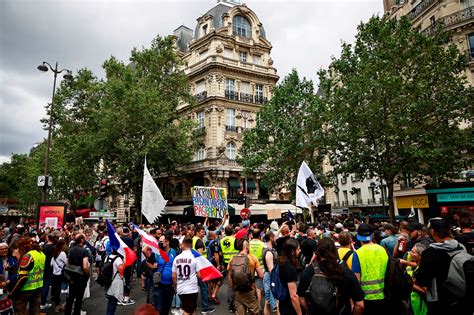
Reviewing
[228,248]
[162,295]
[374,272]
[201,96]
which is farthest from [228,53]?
[374,272]

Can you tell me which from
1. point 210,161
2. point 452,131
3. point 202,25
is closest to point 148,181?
→ point 452,131

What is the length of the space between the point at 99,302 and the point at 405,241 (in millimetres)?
8035

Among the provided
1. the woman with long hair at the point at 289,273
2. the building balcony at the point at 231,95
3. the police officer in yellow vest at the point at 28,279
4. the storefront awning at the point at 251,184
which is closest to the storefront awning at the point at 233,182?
the storefront awning at the point at 251,184

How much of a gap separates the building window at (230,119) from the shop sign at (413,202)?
16436mm

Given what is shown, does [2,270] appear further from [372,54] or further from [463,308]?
[372,54]

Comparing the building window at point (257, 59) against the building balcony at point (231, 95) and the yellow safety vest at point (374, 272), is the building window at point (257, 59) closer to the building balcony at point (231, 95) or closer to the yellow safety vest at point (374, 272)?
the building balcony at point (231, 95)

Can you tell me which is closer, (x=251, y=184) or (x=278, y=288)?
(x=278, y=288)

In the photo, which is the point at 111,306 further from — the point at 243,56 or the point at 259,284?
the point at 243,56

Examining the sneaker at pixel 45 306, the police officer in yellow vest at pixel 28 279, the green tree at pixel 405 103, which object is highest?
the green tree at pixel 405 103

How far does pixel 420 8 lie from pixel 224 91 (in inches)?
711

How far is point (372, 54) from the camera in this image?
Result: 742 inches

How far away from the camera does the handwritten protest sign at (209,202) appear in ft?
43.9

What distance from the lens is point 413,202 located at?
26422mm

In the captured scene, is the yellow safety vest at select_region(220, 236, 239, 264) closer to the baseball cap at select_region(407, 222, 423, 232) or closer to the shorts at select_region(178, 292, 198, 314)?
the shorts at select_region(178, 292, 198, 314)
